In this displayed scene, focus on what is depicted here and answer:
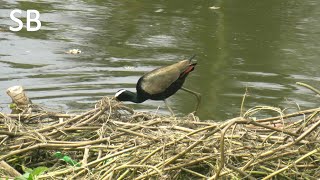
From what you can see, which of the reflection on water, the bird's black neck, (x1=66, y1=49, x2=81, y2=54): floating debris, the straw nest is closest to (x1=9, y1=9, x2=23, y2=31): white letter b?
the reflection on water

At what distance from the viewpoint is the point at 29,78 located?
880 centimetres

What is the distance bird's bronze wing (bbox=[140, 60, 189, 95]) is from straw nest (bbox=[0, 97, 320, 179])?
1.24 m

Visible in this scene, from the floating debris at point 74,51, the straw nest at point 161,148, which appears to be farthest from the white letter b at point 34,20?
the straw nest at point 161,148

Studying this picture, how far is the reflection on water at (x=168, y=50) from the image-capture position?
27.6 ft

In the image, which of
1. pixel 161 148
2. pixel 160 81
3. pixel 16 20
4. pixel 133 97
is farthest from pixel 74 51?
pixel 161 148

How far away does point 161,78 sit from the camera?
259 inches

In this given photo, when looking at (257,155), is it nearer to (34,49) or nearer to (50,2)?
(34,49)

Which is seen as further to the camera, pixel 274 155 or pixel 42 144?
pixel 42 144

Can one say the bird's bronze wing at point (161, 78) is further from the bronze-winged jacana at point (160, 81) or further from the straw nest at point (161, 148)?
the straw nest at point (161, 148)

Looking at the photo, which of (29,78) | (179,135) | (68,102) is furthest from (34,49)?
(179,135)

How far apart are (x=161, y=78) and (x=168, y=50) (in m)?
3.95

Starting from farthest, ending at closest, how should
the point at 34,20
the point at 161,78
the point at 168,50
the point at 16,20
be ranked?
the point at 34,20 → the point at 16,20 → the point at 168,50 → the point at 161,78

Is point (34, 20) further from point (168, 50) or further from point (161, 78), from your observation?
point (161, 78)

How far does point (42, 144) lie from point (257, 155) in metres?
1.59
